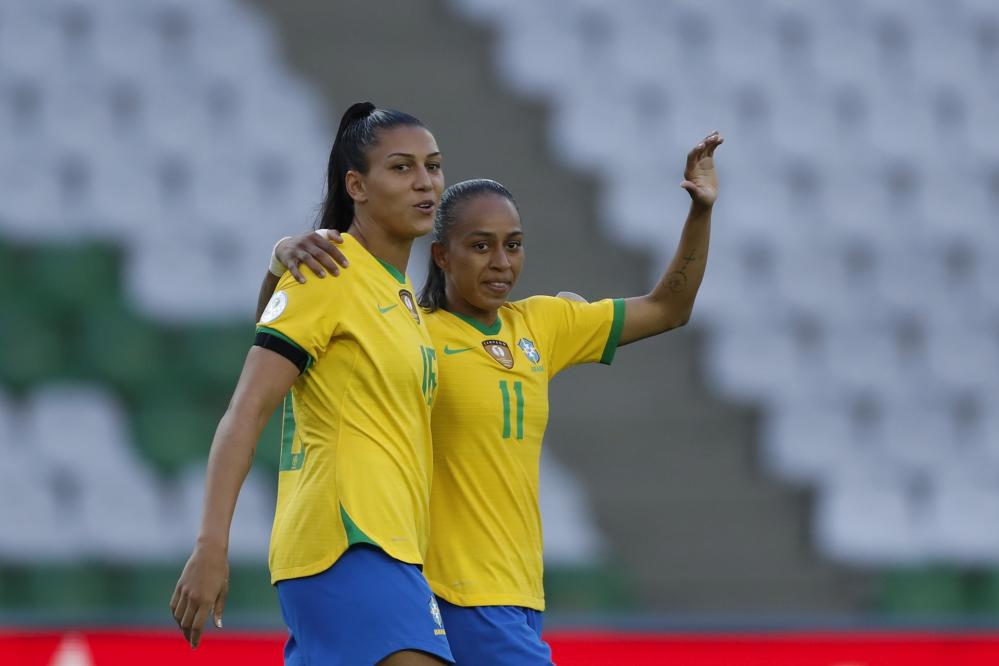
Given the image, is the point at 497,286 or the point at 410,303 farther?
the point at 497,286

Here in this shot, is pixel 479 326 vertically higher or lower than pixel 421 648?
higher

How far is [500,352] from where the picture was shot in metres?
3.38

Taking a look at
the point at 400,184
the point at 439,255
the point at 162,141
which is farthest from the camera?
the point at 162,141

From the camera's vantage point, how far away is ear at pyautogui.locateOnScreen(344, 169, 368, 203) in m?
3.03

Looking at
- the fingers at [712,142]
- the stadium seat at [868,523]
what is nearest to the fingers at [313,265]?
the fingers at [712,142]

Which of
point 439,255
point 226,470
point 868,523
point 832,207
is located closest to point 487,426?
point 439,255

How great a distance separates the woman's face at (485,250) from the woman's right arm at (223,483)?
72 cm

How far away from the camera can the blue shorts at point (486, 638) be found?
3.21 m

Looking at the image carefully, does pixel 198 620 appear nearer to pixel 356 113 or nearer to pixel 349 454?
pixel 349 454

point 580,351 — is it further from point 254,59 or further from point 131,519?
point 254,59

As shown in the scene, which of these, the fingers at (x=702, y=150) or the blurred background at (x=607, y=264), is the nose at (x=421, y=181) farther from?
the blurred background at (x=607, y=264)

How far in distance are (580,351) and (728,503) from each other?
495 cm

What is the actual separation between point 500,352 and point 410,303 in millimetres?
390

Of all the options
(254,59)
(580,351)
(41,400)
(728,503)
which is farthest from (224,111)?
(580,351)
